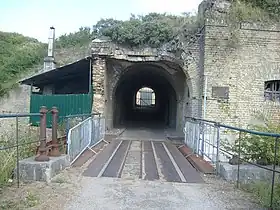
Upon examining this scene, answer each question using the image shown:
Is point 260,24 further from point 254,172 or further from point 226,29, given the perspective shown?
point 254,172

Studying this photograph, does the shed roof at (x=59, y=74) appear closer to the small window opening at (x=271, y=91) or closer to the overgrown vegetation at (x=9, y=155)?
the small window opening at (x=271, y=91)

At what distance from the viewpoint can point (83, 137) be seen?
896cm

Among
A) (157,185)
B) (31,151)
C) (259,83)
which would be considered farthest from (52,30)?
(157,185)

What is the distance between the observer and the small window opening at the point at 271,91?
45.6ft

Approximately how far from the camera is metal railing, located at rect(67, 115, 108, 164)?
24.8ft

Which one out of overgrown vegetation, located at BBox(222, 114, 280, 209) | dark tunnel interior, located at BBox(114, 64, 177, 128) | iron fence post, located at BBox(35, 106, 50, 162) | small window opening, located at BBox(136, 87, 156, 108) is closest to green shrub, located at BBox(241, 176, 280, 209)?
overgrown vegetation, located at BBox(222, 114, 280, 209)

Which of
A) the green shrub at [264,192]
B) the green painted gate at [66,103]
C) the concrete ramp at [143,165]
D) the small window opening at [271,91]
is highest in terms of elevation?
the small window opening at [271,91]

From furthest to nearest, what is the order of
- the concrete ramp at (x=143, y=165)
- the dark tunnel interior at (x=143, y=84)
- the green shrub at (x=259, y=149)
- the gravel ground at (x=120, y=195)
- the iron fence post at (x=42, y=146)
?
the dark tunnel interior at (x=143, y=84) → the concrete ramp at (x=143, y=165) → the green shrub at (x=259, y=149) → the iron fence post at (x=42, y=146) → the gravel ground at (x=120, y=195)

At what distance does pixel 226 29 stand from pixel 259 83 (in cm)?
254

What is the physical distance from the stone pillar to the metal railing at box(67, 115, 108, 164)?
2.39 m

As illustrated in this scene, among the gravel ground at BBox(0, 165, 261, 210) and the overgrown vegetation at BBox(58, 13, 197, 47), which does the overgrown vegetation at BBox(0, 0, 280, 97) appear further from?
the gravel ground at BBox(0, 165, 261, 210)

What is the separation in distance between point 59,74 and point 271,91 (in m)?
10.7

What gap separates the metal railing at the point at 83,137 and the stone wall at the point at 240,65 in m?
4.76

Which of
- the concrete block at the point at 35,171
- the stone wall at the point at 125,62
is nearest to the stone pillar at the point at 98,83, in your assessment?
the stone wall at the point at 125,62
